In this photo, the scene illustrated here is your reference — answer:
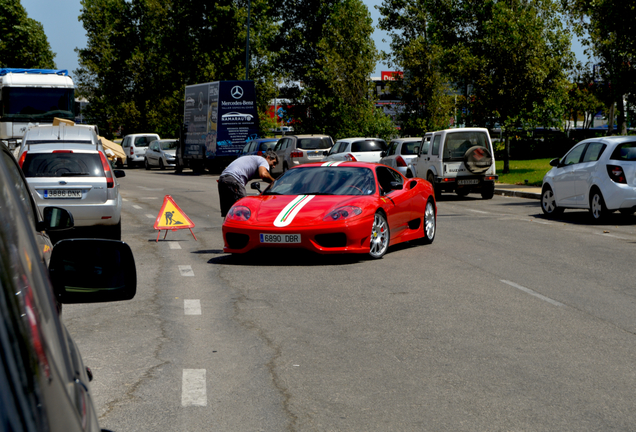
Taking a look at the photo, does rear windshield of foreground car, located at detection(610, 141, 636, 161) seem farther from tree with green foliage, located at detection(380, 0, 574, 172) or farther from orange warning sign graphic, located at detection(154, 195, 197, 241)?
tree with green foliage, located at detection(380, 0, 574, 172)

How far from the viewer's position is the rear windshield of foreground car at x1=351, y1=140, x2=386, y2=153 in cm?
2973

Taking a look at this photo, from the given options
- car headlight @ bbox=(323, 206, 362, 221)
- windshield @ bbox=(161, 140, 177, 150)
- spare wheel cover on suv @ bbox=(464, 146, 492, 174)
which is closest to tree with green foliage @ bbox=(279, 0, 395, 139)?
windshield @ bbox=(161, 140, 177, 150)

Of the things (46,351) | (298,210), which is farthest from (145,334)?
(46,351)

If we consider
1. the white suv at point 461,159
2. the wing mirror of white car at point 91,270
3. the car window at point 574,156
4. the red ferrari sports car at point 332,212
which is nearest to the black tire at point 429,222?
the red ferrari sports car at point 332,212

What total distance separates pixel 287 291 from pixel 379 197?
3.15 metres

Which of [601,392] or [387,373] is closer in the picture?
[601,392]

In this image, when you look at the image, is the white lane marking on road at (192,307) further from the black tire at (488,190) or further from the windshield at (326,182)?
the black tire at (488,190)

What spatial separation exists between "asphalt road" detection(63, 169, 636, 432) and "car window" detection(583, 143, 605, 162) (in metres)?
4.73

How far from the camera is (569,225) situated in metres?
16.1

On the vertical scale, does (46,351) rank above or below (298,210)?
above

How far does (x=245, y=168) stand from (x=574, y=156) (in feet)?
27.3

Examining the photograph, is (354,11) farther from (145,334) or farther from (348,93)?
(145,334)

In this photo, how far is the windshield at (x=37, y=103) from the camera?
28453mm

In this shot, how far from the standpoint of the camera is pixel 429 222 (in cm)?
1332
